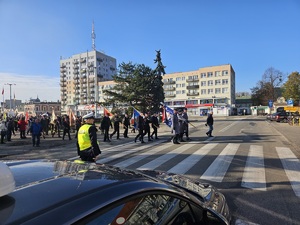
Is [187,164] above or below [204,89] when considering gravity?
below

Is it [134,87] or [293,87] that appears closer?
[134,87]

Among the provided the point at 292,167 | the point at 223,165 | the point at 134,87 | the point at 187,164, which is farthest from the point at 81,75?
the point at 292,167

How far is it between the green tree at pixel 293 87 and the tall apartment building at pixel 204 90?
92.8 ft

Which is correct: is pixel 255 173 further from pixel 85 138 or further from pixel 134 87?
pixel 134 87

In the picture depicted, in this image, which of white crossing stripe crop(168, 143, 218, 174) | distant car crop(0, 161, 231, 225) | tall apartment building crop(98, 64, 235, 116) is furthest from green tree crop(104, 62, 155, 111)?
tall apartment building crop(98, 64, 235, 116)

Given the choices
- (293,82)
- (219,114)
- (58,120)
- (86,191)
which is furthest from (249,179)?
(219,114)

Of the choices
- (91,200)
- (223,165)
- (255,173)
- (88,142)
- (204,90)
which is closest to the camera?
(91,200)

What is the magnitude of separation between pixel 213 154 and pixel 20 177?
9426 millimetres

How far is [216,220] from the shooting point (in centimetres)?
236

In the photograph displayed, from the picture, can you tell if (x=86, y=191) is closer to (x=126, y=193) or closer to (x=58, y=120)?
(x=126, y=193)

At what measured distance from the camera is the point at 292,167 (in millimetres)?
8094

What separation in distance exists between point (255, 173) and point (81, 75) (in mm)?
136080

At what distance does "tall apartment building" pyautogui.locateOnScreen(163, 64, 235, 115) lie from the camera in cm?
9969

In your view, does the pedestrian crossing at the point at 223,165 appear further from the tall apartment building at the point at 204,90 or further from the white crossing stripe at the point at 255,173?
the tall apartment building at the point at 204,90
